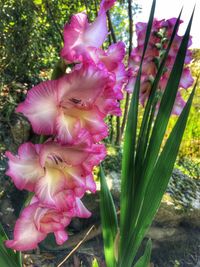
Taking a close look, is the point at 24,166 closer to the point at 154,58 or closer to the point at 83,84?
the point at 83,84

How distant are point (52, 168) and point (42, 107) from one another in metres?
0.13

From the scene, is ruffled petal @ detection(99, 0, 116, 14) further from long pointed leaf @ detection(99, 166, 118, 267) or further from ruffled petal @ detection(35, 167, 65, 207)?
long pointed leaf @ detection(99, 166, 118, 267)

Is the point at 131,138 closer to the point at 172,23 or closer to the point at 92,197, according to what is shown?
the point at 172,23

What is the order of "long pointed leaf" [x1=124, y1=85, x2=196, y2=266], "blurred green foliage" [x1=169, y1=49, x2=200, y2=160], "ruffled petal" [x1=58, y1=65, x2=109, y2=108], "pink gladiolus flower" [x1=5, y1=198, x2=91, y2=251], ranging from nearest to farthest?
"ruffled petal" [x1=58, y1=65, x2=109, y2=108]
"pink gladiolus flower" [x1=5, y1=198, x2=91, y2=251]
"long pointed leaf" [x1=124, y1=85, x2=196, y2=266]
"blurred green foliage" [x1=169, y1=49, x2=200, y2=160]

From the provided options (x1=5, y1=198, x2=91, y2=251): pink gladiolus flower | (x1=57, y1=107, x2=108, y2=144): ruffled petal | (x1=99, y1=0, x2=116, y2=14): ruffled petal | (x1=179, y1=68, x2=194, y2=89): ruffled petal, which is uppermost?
(x1=99, y1=0, x2=116, y2=14): ruffled petal

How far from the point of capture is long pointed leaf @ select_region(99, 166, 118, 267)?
0.96m

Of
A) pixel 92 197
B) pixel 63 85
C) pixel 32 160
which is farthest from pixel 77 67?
pixel 92 197

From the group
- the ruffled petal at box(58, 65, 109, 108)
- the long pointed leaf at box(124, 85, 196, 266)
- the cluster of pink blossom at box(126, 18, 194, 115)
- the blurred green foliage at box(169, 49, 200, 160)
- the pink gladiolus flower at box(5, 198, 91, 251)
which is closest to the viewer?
the ruffled petal at box(58, 65, 109, 108)

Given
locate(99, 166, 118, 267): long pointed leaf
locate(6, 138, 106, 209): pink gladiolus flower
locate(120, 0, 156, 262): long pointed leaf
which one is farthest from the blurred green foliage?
locate(6, 138, 106, 209): pink gladiolus flower

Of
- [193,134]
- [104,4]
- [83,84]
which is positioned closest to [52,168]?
[83,84]

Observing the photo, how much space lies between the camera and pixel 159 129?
2.55ft

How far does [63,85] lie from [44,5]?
323cm

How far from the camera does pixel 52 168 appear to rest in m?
0.64

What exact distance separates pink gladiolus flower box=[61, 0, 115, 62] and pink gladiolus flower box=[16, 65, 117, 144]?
2cm
